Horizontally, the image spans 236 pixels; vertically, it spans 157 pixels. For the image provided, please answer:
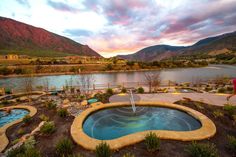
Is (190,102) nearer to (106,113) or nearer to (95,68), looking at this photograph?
(106,113)

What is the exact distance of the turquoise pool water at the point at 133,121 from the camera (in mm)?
6312

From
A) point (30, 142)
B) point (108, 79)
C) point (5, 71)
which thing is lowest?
point (30, 142)

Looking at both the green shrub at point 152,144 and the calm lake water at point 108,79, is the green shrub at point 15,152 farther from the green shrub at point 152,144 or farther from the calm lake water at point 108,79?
the calm lake water at point 108,79

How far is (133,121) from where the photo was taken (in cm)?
736

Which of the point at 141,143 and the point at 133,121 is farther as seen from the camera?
the point at 133,121

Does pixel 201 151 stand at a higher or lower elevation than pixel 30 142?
higher

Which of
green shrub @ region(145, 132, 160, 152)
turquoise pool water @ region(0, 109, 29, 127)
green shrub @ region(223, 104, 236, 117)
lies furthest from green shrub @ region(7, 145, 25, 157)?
green shrub @ region(223, 104, 236, 117)

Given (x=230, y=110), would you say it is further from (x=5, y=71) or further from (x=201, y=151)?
(x=5, y=71)

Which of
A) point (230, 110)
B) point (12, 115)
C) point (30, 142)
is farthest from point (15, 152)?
point (230, 110)

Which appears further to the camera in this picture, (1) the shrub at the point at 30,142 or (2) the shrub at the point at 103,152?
(1) the shrub at the point at 30,142

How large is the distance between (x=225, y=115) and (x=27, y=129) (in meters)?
10.2

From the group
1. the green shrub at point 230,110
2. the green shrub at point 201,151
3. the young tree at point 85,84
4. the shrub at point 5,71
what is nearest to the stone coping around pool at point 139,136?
the green shrub at point 201,151

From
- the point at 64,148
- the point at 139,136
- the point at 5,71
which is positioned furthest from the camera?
the point at 5,71

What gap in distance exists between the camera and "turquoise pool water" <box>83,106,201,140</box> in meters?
6.31
